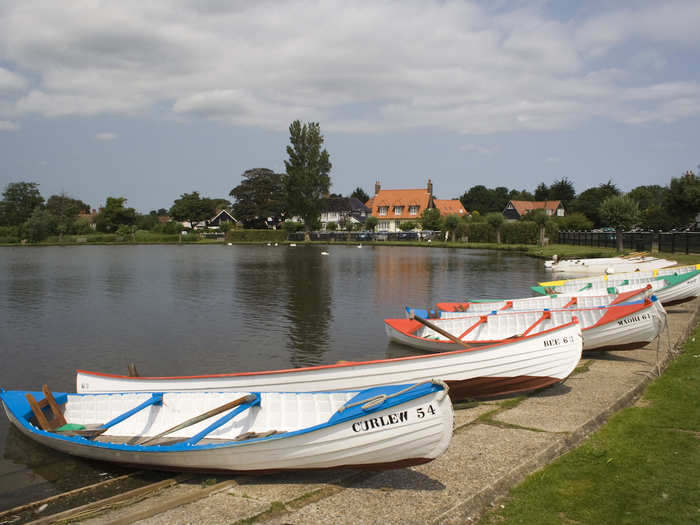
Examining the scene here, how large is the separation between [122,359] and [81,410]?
8.13 metres

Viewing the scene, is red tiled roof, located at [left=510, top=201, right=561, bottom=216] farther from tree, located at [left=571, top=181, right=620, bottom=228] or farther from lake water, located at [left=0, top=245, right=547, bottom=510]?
lake water, located at [left=0, top=245, right=547, bottom=510]

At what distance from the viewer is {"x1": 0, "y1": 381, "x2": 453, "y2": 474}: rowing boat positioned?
21.5 feet

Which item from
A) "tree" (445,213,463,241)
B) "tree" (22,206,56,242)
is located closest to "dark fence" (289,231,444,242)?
"tree" (445,213,463,241)

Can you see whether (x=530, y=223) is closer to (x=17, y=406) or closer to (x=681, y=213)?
(x=681, y=213)

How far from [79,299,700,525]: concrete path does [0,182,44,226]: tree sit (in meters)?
171

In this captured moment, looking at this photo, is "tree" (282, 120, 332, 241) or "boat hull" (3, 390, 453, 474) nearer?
"boat hull" (3, 390, 453, 474)

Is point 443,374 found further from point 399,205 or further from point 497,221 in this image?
point 399,205

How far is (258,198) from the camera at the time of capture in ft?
442

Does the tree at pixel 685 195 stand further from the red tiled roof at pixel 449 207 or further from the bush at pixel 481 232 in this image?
the red tiled roof at pixel 449 207

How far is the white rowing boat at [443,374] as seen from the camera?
30.9 ft

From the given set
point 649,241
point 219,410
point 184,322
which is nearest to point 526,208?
point 649,241

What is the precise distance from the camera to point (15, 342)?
19609 mm

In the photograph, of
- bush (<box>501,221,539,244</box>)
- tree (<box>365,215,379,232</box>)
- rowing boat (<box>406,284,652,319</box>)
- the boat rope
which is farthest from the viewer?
tree (<box>365,215,379,232</box>)

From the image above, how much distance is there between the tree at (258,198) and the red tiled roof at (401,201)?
25444 millimetres
